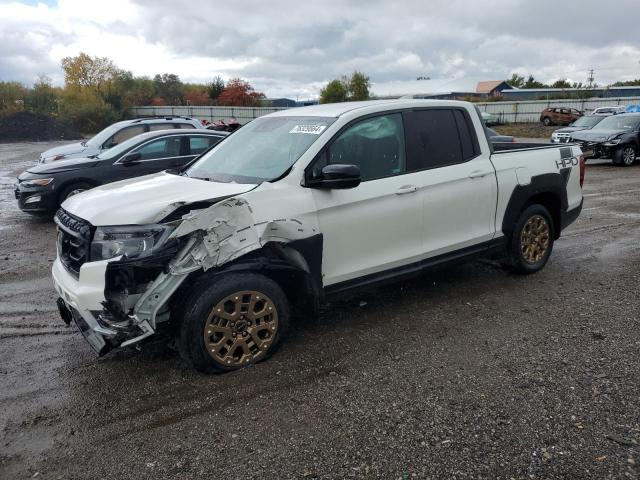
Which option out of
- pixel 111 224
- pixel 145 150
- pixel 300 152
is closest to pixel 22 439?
pixel 111 224

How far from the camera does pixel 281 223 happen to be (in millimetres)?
3736

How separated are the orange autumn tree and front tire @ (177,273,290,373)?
55416 millimetres

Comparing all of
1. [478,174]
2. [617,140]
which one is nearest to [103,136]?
[478,174]

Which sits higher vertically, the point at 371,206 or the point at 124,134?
the point at 124,134

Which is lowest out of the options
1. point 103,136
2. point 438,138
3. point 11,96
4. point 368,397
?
point 368,397

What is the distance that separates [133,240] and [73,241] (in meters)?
0.64

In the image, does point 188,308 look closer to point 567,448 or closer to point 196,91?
point 567,448

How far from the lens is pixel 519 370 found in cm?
369

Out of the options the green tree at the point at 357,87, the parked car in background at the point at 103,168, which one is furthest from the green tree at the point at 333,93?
the parked car in background at the point at 103,168

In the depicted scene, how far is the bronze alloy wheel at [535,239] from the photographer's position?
18.1 ft

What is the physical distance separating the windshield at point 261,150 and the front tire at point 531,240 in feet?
8.10

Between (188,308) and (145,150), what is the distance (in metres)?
7.07

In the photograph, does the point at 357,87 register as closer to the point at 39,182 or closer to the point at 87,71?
the point at 87,71

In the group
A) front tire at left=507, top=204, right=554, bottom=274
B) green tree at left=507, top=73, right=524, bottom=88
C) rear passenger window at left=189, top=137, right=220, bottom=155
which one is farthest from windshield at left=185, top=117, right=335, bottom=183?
green tree at left=507, top=73, right=524, bottom=88
